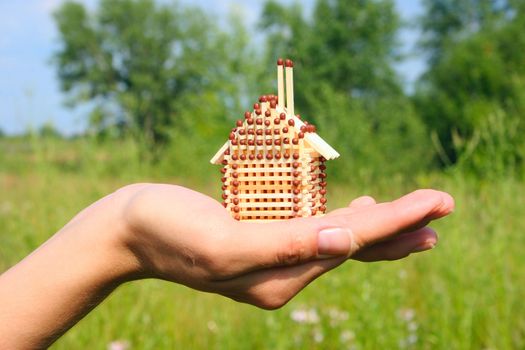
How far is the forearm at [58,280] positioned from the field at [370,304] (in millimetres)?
1840

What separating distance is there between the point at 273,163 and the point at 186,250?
0.45 m

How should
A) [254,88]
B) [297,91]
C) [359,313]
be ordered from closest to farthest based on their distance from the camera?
[359,313] < [254,88] < [297,91]

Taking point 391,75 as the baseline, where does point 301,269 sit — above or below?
below

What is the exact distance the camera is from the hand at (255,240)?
1.34 m

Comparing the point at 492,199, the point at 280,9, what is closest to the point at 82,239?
the point at 492,199

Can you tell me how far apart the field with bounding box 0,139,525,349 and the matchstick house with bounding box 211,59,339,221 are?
1734 millimetres

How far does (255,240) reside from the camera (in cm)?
135

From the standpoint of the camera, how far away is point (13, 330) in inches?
61.5

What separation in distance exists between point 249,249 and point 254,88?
1219 centimetres

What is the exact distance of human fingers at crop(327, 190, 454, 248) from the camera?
51.9 inches

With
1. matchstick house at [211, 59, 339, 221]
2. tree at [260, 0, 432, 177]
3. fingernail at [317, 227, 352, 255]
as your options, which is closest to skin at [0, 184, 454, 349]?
fingernail at [317, 227, 352, 255]

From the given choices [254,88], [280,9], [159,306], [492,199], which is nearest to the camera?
[159,306]

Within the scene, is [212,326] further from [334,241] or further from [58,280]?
[334,241]

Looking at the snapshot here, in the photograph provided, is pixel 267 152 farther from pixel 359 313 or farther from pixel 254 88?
pixel 254 88
